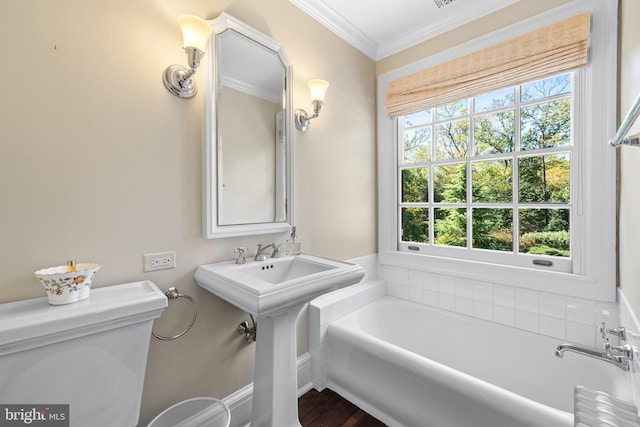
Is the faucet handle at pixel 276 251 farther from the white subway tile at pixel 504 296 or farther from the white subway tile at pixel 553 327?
the white subway tile at pixel 553 327

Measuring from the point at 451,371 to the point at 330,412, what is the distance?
80cm

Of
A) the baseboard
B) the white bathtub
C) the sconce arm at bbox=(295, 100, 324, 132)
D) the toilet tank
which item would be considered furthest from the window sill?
the toilet tank

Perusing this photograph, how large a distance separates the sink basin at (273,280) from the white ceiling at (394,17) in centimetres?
173

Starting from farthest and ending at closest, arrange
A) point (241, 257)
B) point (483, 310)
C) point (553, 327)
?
point (483, 310) < point (553, 327) < point (241, 257)

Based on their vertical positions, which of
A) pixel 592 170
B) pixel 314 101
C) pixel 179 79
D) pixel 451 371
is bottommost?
pixel 451 371

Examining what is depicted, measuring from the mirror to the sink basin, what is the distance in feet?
0.65

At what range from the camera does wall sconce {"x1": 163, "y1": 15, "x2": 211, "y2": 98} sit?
120 cm

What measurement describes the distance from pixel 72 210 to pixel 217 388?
3.62 ft

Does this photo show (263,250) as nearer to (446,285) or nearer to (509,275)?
(446,285)

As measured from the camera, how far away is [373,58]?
99.4 inches

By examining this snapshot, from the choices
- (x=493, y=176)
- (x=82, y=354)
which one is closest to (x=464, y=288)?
(x=493, y=176)

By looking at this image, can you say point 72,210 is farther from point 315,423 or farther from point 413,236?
point 413,236

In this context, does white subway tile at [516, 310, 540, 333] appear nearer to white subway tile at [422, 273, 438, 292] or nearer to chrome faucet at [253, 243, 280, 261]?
white subway tile at [422, 273, 438, 292]

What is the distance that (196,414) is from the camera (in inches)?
52.9
